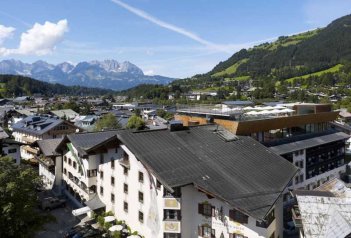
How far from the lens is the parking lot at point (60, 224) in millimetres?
35375

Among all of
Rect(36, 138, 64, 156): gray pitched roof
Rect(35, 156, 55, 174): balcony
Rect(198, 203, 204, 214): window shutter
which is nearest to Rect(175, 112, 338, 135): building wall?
Rect(198, 203, 204, 214): window shutter

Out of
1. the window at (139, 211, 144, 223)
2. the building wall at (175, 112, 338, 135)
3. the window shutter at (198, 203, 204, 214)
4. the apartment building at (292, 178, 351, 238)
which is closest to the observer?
the apartment building at (292, 178, 351, 238)

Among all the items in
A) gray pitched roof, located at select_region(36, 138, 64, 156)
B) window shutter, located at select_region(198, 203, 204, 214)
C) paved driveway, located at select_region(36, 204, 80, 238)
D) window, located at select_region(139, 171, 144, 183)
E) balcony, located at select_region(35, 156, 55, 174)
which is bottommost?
paved driveway, located at select_region(36, 204, 80, 238)

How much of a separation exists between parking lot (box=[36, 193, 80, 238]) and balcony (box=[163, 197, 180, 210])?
13048mm

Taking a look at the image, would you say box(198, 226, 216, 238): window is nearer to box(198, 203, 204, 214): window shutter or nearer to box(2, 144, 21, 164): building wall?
box(198, 203, 204, 214): window shutter

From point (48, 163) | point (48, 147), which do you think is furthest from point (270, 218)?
point (48, 147)

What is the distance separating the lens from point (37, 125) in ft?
277

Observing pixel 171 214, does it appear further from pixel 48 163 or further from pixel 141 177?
pixel 48 163

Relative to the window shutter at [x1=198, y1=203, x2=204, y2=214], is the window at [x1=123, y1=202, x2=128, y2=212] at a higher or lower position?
lower

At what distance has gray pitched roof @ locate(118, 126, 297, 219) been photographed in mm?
26578

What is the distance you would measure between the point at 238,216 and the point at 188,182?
4.45 metres

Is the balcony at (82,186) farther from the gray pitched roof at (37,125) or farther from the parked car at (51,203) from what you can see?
the gray pitched roof at (37,125)

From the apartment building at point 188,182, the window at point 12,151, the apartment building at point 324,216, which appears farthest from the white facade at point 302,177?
the window at point 12,151

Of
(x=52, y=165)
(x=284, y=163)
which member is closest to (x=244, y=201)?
(x=284, y=163)
